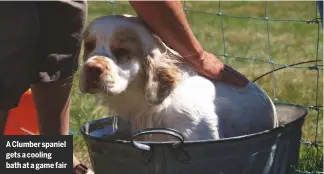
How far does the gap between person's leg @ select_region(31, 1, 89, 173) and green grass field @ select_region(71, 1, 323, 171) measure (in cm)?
62

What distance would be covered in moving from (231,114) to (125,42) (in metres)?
0.52

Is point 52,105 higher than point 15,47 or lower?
lower

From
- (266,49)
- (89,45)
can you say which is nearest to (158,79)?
(89,45)

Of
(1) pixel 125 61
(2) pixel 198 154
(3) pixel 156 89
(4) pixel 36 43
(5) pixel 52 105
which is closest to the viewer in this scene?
(2) pixel 198 154

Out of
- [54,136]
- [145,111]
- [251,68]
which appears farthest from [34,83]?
[251,68]

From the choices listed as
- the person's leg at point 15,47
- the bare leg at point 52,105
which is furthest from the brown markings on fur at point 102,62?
the bare leg at point 52,105

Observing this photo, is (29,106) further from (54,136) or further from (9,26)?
(9,26)

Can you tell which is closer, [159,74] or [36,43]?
[159,74]

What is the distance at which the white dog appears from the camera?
2527 mm

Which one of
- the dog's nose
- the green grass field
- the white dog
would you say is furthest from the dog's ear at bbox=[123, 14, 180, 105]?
the green grass field

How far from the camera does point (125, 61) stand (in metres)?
2.55

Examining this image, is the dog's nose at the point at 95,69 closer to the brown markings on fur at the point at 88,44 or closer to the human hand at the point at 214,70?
the brown markings on fur at the point at 88,44

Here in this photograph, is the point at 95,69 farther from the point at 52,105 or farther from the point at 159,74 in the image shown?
the point at 52,105

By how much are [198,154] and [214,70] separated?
502 mm
